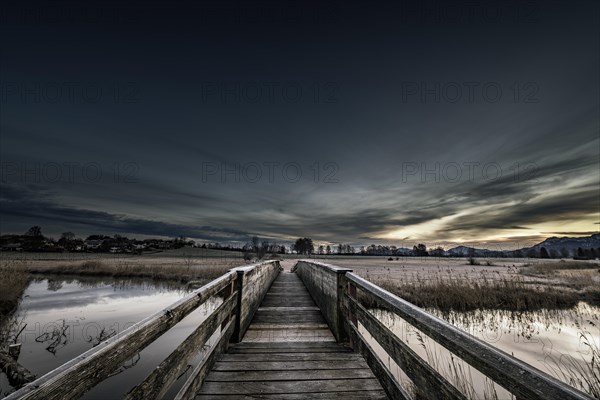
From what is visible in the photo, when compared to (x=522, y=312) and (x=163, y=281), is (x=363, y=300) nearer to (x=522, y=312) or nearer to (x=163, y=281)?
(x=522, y=312)

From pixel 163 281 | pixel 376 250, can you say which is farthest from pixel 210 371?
pixel 376 250

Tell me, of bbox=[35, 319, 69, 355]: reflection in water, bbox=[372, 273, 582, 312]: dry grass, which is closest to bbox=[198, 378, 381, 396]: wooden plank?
bbox=[35, 319, 69, 355]: reflection in water

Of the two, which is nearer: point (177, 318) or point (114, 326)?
point (177, 318)

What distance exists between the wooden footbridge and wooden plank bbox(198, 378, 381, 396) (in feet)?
0.04

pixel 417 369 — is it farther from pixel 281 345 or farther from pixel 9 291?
pixel 9 291

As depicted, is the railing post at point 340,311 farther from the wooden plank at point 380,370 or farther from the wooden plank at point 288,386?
the wooden plank at point 288,386

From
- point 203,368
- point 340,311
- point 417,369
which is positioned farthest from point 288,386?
point 340,311

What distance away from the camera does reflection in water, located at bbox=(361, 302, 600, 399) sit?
5.68m

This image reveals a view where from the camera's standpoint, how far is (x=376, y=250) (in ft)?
623

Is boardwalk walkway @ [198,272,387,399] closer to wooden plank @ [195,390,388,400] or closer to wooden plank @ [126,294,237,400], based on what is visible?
wooden plank @ [195,390,388,400]

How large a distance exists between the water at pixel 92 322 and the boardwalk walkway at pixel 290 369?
349cm

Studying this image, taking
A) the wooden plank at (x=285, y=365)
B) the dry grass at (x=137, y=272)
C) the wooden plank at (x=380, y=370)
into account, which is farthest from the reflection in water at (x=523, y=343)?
the dry grass at (x=137, y=272)

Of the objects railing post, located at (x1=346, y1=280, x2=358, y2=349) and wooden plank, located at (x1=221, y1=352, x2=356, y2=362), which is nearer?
wooden plank, located at (x1=221, y1=352, x2=356, y2=362)

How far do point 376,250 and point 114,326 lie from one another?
629ft
